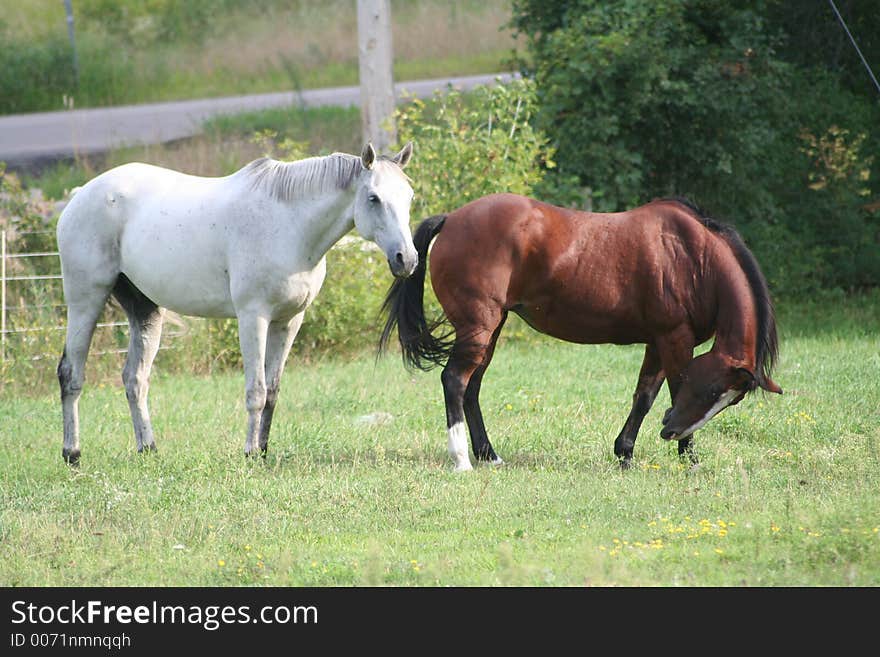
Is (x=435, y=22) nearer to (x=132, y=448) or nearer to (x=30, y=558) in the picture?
(x=132, y=448)

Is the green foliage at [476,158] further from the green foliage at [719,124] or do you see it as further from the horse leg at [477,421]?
the horse leg at [477,421]

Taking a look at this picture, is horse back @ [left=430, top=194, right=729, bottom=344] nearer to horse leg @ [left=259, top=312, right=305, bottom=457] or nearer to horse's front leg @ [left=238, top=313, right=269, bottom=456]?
horse leg @ [left=259, top=312, right=305, bottom=457]

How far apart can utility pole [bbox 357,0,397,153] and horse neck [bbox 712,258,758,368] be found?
8002mm

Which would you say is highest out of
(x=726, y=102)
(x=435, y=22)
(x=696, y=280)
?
(x=696, y=280)

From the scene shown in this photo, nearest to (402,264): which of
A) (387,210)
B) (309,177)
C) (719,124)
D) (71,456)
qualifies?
(387,210)

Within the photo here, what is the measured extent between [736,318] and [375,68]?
28.3ft

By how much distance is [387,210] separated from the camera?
7.49 m

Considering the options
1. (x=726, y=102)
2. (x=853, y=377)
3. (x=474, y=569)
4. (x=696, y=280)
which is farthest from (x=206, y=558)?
(x=726, y=102)

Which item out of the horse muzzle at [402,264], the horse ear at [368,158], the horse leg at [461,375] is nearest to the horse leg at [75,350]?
the horse ear at [368,158]

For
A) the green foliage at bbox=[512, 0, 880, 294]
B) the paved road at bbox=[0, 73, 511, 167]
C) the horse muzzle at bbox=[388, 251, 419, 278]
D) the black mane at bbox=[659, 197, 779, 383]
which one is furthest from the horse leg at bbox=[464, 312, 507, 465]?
the paved road at bbox=[0, 73, 511, 167]

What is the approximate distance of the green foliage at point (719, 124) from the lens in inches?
569
